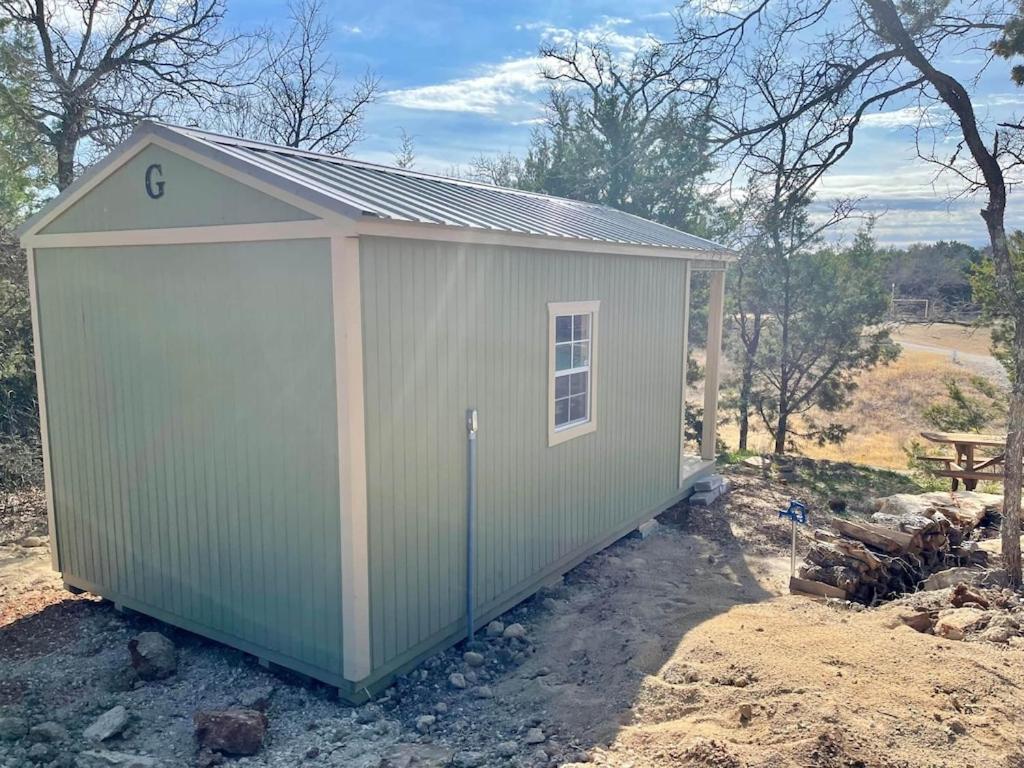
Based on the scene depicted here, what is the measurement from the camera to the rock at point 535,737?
383cm

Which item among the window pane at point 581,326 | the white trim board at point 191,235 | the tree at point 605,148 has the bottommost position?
the window pane at point 581,326

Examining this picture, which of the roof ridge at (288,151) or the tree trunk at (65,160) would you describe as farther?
the tree trunk at (65,160)

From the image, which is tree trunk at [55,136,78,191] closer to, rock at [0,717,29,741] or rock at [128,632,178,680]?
rock at [128,632,178,680]

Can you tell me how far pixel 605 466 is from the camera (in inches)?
275

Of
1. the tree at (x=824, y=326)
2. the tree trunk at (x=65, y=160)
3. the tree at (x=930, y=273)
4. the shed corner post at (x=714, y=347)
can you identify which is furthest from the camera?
the tree at (x=930, y=273)

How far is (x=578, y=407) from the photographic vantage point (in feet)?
21.4

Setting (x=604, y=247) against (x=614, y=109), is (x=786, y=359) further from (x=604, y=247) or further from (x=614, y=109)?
(x=604, y=247)

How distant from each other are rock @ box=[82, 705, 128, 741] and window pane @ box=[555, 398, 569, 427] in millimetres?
3681

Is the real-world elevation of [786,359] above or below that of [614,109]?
below

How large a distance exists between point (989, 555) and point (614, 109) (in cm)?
1302

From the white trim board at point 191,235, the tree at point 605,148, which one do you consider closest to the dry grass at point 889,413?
the tree at point 605,148

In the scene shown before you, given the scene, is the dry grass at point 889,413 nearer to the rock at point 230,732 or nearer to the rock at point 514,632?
the rock at point 514,632

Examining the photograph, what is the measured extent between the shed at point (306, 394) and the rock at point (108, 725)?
82cm

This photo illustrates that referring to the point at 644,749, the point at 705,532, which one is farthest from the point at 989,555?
the point at 644,749
